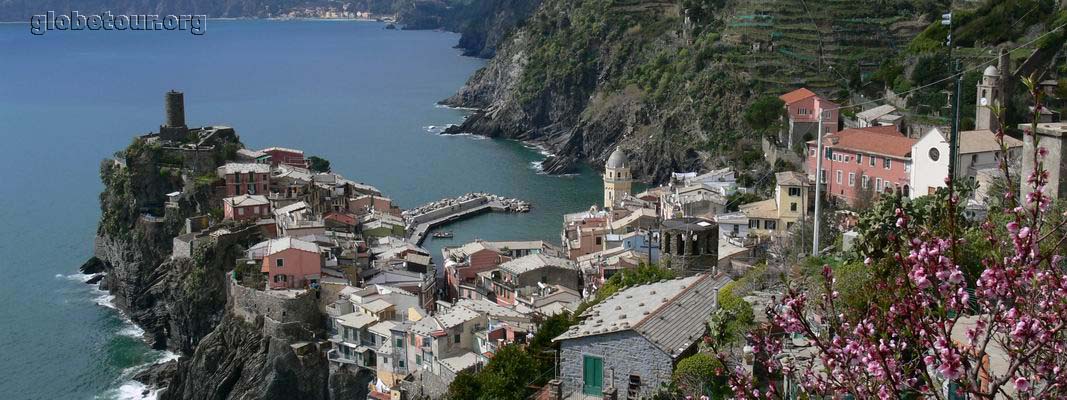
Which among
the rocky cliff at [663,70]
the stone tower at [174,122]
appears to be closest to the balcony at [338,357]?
the stone tower at [174,122]

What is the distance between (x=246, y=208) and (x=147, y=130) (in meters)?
44.3

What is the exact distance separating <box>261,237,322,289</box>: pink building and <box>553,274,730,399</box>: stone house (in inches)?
755

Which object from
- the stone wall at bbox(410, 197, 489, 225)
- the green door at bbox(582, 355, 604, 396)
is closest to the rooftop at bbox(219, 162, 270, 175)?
the stone wall at bbox(410, 197, 489, 225)

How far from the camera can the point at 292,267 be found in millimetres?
37250

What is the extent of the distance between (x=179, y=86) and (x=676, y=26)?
57.8 meters

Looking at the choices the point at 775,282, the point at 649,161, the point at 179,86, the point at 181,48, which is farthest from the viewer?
the point at 181,48

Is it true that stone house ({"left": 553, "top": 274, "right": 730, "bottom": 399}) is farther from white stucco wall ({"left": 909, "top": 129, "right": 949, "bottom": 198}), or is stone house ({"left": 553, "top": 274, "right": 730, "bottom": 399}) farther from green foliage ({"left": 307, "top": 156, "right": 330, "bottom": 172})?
green foliage ({"left": 307, "top": 156, "right": 330, "bottom": 172})

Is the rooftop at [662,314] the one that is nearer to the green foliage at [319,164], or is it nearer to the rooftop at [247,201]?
the rooftop at [247,201]

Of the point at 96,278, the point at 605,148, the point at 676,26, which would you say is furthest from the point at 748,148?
the point at 96,278

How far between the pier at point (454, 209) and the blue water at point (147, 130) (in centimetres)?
92

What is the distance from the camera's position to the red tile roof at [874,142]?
3712cm

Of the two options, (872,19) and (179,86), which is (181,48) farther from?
(872,19)

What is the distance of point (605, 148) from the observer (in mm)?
73125

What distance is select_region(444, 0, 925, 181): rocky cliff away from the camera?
6200 cm
